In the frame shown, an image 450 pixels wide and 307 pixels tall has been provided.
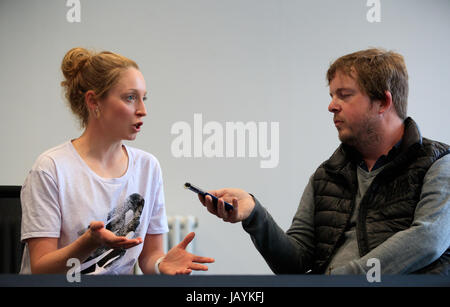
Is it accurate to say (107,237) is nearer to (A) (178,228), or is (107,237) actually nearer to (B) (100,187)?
(B) (100,187)

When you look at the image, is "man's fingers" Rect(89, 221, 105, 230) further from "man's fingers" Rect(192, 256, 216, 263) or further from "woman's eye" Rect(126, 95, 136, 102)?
"woman's eye" Rect(126, 95, 136, 102)

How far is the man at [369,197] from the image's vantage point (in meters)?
1.05

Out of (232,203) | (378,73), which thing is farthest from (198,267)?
(378,73)

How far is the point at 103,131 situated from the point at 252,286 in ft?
2.72

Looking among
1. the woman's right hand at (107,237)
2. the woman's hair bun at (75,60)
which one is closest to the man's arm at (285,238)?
the woman's right hand at (107,237)

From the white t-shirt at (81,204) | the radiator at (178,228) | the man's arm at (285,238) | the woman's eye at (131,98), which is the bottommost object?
the radiator at (178,228)

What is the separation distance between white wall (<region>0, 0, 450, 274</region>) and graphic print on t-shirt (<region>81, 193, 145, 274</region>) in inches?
50.7

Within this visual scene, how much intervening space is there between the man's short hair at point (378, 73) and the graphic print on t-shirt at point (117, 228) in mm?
651

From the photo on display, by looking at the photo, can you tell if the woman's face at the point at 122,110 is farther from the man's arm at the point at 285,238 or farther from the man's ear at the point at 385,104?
the man's ear at the point at 385,104

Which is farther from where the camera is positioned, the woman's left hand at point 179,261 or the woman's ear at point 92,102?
the woman's ear at point 92,102

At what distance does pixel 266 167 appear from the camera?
2504mm

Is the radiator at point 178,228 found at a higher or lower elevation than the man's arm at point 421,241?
lower

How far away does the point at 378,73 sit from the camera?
1243mm

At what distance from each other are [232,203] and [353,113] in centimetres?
44
